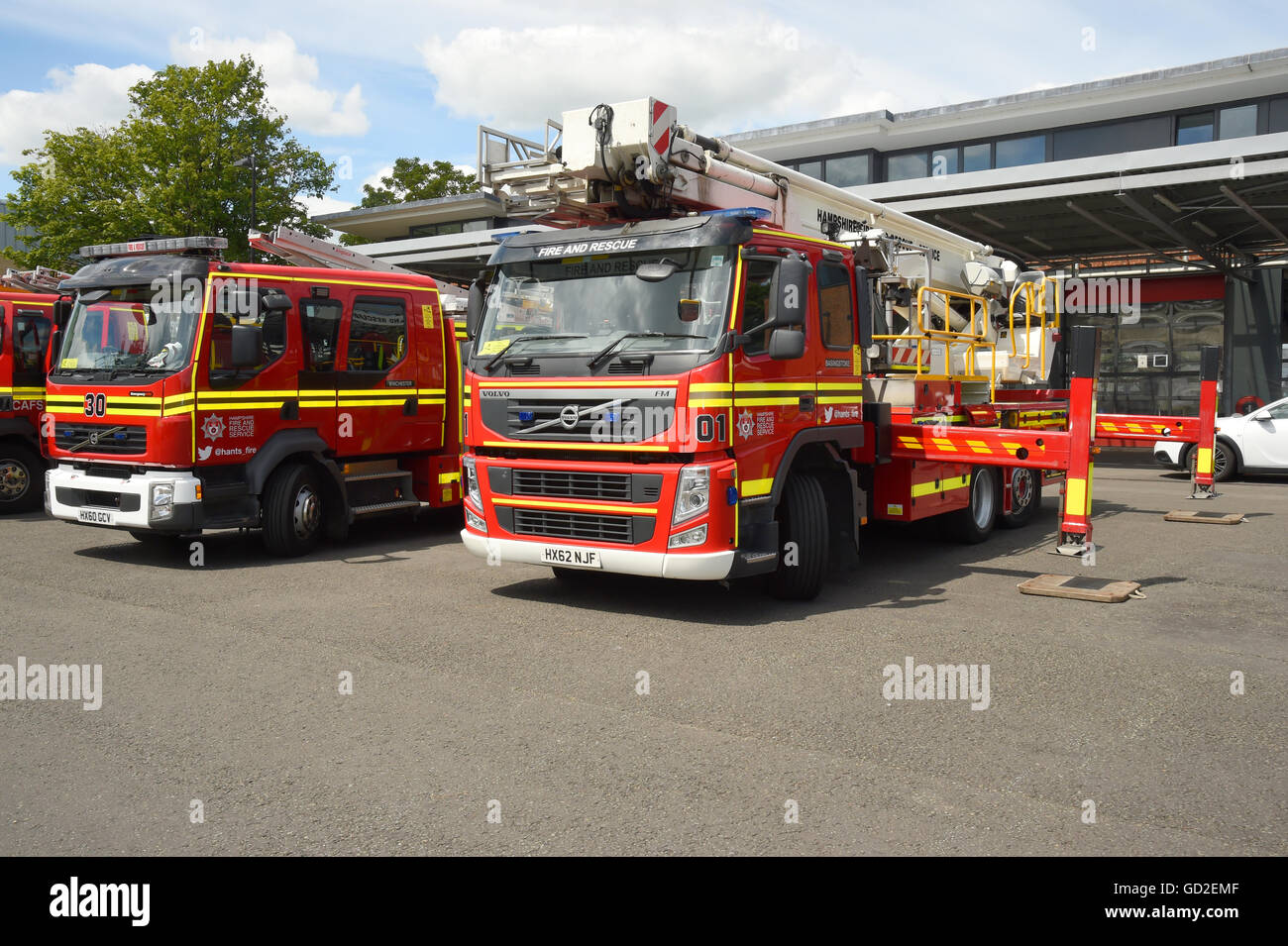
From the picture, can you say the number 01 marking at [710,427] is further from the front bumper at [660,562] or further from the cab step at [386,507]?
the cab step at [386,507]

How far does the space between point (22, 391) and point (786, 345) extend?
34.9 ft

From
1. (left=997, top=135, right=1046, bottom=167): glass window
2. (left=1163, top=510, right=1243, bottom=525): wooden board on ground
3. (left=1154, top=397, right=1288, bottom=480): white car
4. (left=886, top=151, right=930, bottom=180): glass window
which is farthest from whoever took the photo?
(left=886, top=151, right=930, bottom=180): glass window

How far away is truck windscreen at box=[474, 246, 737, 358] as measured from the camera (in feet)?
24.3

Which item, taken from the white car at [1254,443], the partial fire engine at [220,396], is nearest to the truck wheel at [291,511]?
the partial fire engine at [220,396]

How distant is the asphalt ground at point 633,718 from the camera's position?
13.4ft

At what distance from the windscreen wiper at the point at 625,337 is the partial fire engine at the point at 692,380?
2 centimetres

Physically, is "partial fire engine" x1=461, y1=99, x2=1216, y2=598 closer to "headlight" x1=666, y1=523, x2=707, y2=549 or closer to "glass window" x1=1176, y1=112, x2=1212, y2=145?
"headlight" x1=666, y1=523, x2=707, y2=549

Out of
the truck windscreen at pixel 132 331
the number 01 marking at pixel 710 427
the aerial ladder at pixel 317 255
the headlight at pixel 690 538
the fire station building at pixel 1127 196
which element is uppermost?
the fire station building at pixel 1127 196

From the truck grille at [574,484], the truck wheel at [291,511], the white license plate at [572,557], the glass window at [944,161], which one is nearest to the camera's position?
the truck grille at [574,484]

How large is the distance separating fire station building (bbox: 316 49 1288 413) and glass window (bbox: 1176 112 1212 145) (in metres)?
0.03

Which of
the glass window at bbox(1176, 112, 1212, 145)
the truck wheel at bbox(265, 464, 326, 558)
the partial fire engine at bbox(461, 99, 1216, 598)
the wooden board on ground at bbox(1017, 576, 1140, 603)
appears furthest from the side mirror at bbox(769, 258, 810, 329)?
the glass window at bbox(1176, 112, 1212, 145)

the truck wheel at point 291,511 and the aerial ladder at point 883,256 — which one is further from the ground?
the aerial ladder at point 883,256
